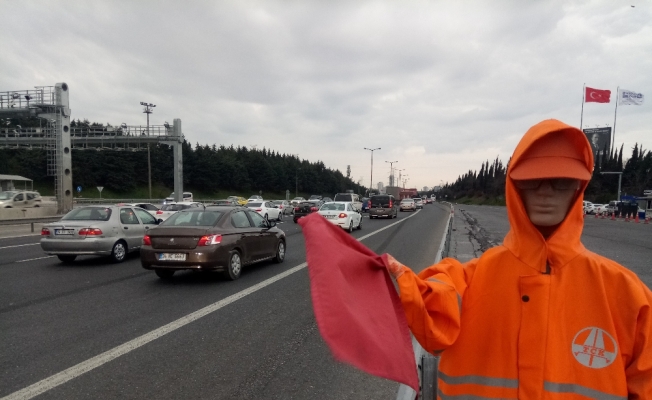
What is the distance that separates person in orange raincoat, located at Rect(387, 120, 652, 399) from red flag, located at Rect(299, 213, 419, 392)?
7 cm

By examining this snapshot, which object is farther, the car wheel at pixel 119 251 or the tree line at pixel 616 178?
the tree line at pixel 616 178

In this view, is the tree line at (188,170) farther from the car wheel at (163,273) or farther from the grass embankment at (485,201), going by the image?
the car wheel at (163,273)

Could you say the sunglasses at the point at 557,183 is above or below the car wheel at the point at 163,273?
above

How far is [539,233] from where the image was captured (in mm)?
1599

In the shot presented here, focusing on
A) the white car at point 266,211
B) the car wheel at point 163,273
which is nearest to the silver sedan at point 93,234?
the car wheel at point 163,273

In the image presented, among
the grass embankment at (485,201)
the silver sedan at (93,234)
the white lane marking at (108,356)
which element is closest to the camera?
the white lane marking at (108,356)

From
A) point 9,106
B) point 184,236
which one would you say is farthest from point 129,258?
point 9,106

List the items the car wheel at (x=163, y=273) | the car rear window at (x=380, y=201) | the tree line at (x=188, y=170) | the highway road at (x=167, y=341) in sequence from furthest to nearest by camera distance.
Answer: the tree line at (x=188, y=170), the car rear window at (x=380, y=201), the car wheel at (x=163, y=273), the highway road at (x=167, y=341)

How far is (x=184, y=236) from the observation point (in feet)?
28.5

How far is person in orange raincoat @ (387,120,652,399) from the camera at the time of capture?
4.81 ft

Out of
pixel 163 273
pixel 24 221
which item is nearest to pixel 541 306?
pixel 163 273

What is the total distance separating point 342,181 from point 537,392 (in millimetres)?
139647

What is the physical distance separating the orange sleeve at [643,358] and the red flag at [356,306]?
76 centimetres

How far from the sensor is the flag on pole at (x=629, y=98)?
5884 centimetres
